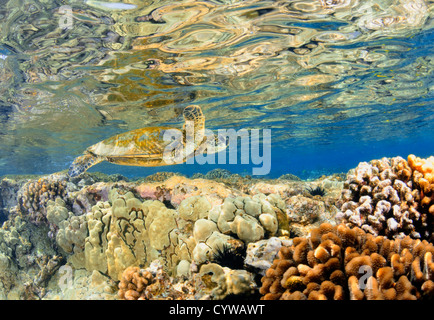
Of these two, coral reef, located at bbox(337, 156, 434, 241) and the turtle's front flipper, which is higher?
coral reef, located at bbox(337, 156, 434, 241)

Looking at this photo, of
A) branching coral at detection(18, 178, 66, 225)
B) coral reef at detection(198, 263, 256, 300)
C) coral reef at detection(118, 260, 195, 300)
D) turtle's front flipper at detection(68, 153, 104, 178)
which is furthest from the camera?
turtle's front flipper at detection(68, 153, 104, 178)

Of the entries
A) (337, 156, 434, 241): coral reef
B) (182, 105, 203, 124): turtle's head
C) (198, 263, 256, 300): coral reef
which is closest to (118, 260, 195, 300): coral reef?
(198, 263, 256, 300): coral reef

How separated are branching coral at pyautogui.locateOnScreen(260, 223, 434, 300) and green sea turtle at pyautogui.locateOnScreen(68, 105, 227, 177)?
6.95 m

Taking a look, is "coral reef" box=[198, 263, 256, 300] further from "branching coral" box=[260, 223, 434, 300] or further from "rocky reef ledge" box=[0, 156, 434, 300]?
"branching coral" box=[260, 223, 434, 300]

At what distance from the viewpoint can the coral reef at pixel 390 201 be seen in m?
3.52

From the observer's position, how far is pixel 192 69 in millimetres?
10406

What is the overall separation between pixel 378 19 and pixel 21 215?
16.3 m

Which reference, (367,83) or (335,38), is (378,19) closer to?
(335,38)

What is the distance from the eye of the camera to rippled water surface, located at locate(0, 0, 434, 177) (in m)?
6.76

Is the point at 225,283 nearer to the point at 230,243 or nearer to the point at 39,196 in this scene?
the point at 230,243

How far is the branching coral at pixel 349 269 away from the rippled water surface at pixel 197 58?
22.4 feet

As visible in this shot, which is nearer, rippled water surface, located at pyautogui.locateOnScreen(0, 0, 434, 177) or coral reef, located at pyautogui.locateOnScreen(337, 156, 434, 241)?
coral reef, located at pyautogui.locateOnScreen(337, 156, 434, 241)

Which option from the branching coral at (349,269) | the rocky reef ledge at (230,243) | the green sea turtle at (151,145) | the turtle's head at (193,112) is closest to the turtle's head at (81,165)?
the green sea turtle at (151,145)

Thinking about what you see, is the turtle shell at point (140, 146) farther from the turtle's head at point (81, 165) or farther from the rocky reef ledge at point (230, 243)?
the rocky reef ledge at point (230, 243)
